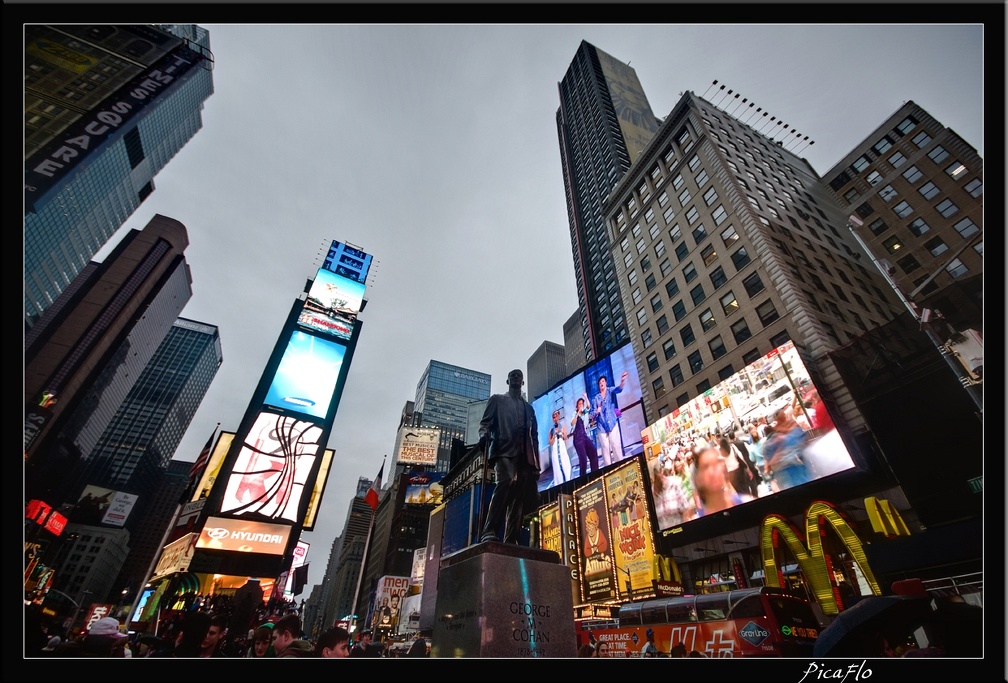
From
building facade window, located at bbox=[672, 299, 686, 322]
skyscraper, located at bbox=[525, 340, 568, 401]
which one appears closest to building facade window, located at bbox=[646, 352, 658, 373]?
building facade window, located at bbox=[672, 299, 686, 322]

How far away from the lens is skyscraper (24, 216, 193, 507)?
244 feet

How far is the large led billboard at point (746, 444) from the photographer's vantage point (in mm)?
20844

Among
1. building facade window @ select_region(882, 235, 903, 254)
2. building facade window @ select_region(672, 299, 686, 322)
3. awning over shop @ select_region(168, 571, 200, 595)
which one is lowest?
awning over shop @ select_region(168, 571, 200, 595)

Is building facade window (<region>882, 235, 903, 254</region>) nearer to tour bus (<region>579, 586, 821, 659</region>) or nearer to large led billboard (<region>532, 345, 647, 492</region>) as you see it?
large led billboard (<region>532, 345, 647, 492</region>)

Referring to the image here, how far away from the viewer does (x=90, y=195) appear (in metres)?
79.1

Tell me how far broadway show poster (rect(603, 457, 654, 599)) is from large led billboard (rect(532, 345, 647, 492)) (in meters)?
2.19

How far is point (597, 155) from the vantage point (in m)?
82.0

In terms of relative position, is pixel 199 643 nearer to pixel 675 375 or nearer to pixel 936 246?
pixel 675 375

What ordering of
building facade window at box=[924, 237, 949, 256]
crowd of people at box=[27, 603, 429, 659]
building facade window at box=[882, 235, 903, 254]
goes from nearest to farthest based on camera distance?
crowd of people at box=[27, 603, 429, 659], building facade window at box=[924, 237, 949, 256], building facade window at box=[882, 235, 903, 254]

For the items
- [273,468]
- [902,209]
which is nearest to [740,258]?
[902,209]

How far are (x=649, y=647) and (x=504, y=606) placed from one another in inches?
550

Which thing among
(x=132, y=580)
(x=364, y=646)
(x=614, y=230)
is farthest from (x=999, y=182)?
(x=132, y=580)
